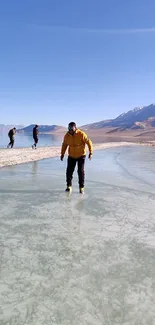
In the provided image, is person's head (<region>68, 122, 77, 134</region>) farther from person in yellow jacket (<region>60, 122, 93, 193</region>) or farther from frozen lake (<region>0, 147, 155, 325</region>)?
frozen lake (<region>0, 147, 155, 325</region>)

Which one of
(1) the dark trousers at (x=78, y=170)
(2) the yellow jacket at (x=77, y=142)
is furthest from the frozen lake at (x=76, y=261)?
(2) the yellow jacket at (x=77, y=142)

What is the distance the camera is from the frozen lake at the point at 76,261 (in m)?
2.47

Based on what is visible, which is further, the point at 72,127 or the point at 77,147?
the point at 77,147

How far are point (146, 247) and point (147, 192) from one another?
397cm

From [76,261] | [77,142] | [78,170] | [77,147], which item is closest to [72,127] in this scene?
[77,142]

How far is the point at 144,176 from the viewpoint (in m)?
10.9

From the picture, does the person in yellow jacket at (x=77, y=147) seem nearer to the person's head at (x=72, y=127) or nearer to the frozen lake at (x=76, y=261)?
the person's head at (x=72, y=127)

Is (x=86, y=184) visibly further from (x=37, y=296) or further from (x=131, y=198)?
(x=37, y=296)

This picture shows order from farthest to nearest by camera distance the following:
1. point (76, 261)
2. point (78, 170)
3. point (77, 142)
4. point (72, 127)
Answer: point (78, 170) < point (77, 142) < point (72, 127) < point (76, 261)

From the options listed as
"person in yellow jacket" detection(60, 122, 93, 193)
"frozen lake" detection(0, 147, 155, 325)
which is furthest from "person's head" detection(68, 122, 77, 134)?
"frozen lake" detection(0, 147, 155, 325)

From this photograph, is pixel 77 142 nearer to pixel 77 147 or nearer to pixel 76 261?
pixel 77 147

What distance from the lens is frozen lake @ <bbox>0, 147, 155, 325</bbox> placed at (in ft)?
8.12

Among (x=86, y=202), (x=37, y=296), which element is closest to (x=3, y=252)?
(x=37, y=296)

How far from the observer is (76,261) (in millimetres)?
3385
